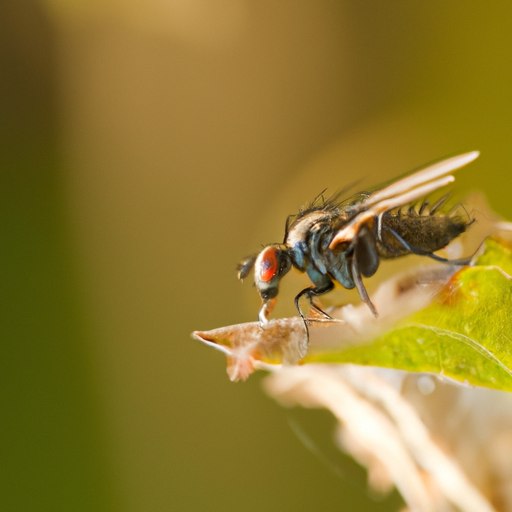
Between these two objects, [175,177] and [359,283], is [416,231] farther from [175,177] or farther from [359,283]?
[175,177]

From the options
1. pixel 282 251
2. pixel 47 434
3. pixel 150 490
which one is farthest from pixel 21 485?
pixel 282 251

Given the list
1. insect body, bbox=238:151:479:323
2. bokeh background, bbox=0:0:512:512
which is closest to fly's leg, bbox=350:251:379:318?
insect body, bbox=238:151:479:323

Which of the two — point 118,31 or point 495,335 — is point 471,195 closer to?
point 495,335

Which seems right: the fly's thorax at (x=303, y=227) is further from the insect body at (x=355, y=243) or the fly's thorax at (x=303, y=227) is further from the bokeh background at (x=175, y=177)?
the bokeh background at (x=175, y=177)

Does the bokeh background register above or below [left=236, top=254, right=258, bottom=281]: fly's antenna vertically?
above

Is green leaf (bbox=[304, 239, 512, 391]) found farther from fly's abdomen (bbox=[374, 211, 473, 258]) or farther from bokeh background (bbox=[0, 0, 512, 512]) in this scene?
bokeh background (bbox=[0, 0, 512, 512])
